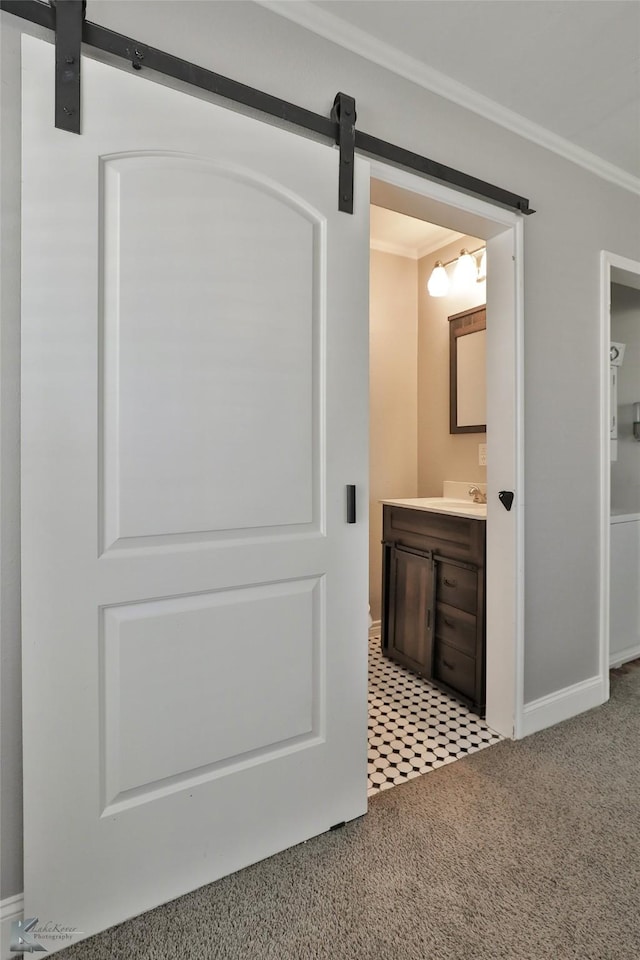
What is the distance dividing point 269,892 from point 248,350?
148 centimetres

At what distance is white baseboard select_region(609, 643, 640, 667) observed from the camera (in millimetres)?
2871

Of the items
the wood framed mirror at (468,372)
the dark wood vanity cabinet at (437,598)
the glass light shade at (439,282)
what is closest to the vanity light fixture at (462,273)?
the glass light shade at (439,282)

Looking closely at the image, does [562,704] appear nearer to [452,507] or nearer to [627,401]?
[452,507]

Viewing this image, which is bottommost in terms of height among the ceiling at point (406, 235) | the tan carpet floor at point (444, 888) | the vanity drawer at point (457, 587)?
the tan carpet floor at point (444, 888)

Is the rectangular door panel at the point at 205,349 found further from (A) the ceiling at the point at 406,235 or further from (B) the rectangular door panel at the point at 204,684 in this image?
(A) the ceiling at the point at 406,235

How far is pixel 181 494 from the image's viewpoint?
128cm

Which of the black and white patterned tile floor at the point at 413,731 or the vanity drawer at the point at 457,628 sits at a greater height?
the vanity drawer at the point at 457,628

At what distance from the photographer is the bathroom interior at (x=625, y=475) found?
282 cm

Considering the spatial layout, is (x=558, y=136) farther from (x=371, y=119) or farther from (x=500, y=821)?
(x=500, y=821)

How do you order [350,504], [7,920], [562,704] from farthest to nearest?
[562,704], [350,504], [7,920]

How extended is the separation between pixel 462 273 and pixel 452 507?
1386 millimetres

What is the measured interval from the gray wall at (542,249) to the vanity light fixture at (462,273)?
2.14ft

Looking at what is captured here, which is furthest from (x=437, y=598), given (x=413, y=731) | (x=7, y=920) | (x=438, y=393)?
(x=7, y=920)

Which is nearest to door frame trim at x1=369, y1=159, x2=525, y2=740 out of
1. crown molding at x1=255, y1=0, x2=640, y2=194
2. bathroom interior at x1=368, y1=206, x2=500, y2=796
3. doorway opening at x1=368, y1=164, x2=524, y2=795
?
doorway opening at x1=368, y1=164, x2=524, y2=795
